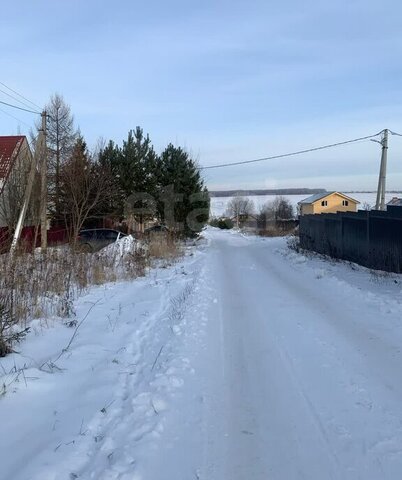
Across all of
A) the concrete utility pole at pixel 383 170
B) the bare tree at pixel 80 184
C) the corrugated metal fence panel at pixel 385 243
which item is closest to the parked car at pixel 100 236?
the bare tree at pixel 80 184

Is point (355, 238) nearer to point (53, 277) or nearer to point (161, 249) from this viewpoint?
point (161, 249)

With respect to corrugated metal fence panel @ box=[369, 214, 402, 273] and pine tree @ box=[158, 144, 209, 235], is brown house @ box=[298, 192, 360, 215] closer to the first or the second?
pine tree @ box=[158, 144, 209, 235]

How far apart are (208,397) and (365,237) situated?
12.4 m

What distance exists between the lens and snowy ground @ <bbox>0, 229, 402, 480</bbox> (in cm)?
332

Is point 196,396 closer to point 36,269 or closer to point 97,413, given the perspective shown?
point 97,413

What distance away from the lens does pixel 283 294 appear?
427 inches

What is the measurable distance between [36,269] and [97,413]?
19.3ft

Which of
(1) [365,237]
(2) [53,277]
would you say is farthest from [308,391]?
(1) [365,237]

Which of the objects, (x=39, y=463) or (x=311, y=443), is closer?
(x=39, y=463)

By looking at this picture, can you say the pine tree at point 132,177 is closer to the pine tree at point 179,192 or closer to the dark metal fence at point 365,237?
the pine tree at point 179,192

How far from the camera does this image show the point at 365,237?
15594mm

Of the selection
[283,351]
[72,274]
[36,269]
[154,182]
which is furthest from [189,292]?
[154,182]

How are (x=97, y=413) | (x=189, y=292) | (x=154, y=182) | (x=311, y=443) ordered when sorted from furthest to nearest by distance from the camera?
1. (x=154, y=182)
2. (x=189, y=292)
3. (x=97, y=413)
4. (x=311, y=443)

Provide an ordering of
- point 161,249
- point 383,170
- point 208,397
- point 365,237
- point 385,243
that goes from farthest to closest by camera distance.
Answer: point 383,170
point 161,249
point 365,237
point 385,243
point 208,397
